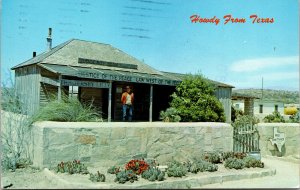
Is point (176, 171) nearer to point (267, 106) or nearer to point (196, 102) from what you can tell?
point (196, 102)

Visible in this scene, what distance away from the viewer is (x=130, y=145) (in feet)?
29.6

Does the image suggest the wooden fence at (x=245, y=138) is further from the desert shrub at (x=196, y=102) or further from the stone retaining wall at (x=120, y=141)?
the desert shrub at (x=196, y=102)

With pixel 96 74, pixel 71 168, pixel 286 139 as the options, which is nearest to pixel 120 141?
pixel 71 168

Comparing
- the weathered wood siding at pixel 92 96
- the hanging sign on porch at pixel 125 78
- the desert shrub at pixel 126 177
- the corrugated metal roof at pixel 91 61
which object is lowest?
the desert shrub at pixel 126 177

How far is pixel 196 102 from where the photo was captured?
56.6 feet

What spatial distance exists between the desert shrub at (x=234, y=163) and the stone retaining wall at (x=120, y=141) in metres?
0.97

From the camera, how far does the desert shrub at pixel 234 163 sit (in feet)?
29.6

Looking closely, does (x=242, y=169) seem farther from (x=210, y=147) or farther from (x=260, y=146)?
(x=260, y=146)

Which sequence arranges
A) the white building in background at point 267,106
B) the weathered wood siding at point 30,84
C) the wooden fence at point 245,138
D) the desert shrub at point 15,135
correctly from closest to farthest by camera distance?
the desert shrub at point 15,135 → the wooden fence at point 245,138 → the weathered wood siding at point 30,84 → the white building in background at point 267,106

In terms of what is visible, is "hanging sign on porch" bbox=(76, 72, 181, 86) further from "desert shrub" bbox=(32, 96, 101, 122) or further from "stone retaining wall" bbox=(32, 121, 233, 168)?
"stone retaining wall" bbox=(32, 121, 233, 168)

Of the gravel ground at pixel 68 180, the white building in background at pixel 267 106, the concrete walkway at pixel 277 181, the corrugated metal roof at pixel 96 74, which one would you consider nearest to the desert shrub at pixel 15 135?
the gravel ground at pixel 68 180

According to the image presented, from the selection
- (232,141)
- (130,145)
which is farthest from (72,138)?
(232,141)

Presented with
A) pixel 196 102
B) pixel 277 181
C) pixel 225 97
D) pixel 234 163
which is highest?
pixel 225 97

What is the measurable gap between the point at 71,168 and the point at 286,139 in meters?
7.94
